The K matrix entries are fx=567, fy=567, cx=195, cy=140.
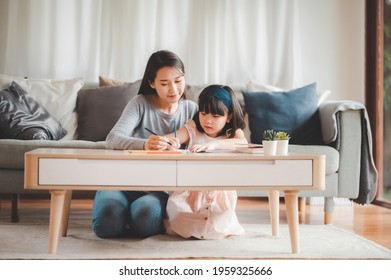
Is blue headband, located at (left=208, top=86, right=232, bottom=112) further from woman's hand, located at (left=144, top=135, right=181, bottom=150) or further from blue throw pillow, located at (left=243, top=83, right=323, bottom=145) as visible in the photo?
blue throw pillow, located at (left=243, top=83, right=323, bottom=145)

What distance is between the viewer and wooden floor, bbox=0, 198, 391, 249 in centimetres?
248

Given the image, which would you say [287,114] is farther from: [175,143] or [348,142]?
[175,143]

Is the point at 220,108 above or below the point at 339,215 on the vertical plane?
above

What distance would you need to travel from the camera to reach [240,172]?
1.70 metres

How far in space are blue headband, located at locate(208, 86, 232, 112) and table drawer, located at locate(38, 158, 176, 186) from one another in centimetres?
45

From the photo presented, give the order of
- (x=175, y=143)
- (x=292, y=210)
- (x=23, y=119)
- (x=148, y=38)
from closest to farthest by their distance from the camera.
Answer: (x=292, y=210) → (x=175, y=143) → (x=23, y=119) → (x=148, y=38)

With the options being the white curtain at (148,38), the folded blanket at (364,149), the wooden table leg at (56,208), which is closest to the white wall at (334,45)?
the white curtain at (148,38)

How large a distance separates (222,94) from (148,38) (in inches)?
71.1

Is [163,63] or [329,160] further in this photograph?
[329,160]

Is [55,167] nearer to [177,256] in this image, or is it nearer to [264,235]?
[177,256]

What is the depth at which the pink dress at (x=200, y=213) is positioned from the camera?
208 centimetres

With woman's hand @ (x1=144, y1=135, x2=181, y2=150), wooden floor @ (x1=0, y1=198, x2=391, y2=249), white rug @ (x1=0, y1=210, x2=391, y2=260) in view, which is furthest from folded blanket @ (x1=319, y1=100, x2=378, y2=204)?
woman's hand @ (x1=144, y1=135, x2=181, y2=150)

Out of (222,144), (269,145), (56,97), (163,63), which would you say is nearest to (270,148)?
(269,145)
